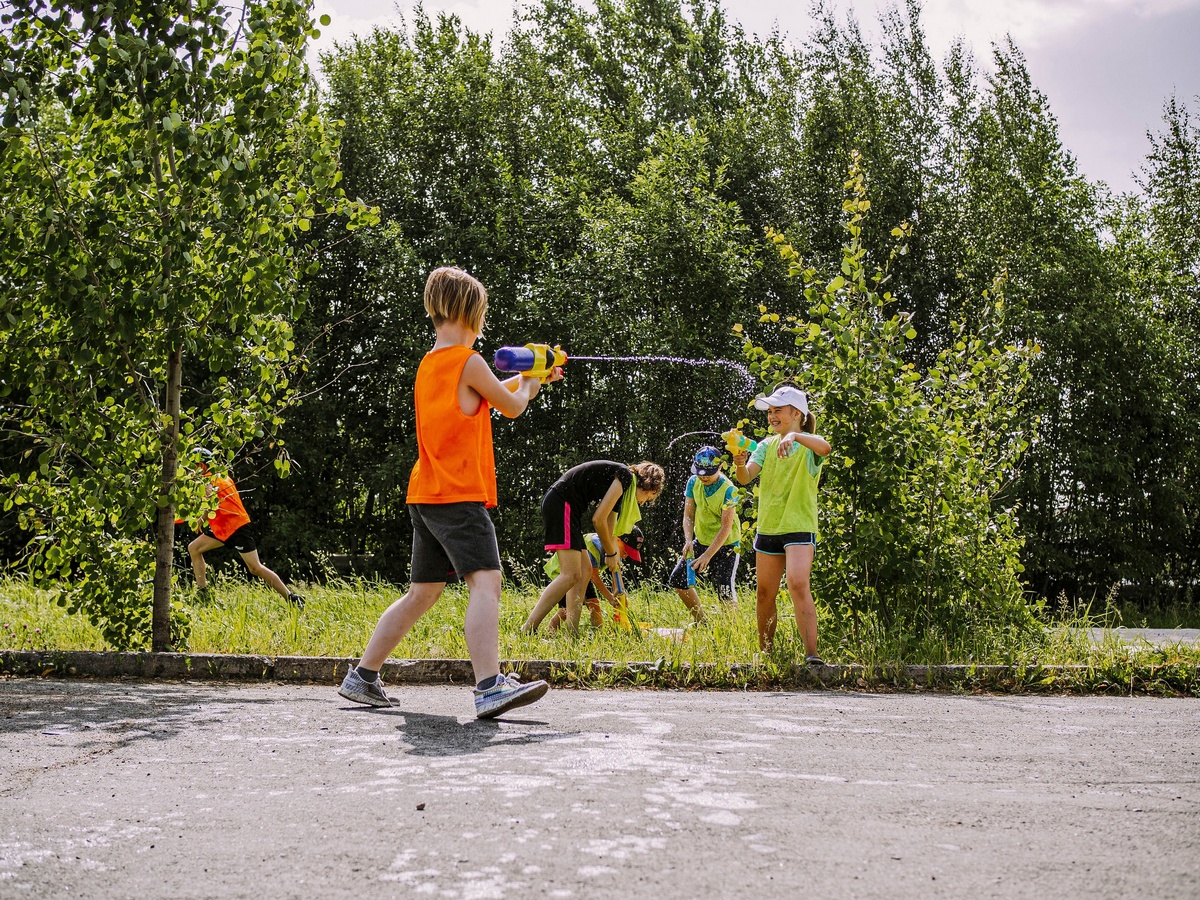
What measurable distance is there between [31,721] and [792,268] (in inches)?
195

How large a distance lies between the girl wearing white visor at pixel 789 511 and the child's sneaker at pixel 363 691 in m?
2.43

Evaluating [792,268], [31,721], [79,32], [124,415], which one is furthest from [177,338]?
[792,268]

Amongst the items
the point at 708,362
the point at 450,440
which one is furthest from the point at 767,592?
the point at 708,362

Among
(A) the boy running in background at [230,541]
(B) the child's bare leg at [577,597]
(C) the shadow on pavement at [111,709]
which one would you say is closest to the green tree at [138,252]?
(C) the shadow on pavement at [111,709]

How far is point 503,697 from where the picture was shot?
16.0 feet

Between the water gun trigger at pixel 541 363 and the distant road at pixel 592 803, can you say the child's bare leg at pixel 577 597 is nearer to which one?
the distant road at pixel 592 803

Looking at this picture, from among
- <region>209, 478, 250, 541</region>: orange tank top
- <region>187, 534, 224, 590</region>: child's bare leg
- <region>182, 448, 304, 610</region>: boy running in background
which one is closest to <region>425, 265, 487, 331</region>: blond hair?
<region>182, 448, 304, 610</region>: boy running in background

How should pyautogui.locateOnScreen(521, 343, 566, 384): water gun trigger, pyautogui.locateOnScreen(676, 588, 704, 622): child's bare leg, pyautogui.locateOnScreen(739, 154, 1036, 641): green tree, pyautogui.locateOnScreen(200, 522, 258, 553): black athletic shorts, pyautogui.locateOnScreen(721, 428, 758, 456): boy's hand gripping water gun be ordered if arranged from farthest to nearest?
pyautogui.locateOnScreen(200, 522, 258, 553): black athletic shorts < pyautogui.locateOnScreen(676, 588, 704, 622): child's bare leg < pyautogui.locateOnScreen(721, 428, 758, 456): boy's hand gripping water gun < pyautogui.locateOnScreen(739, 154, 1036, 641): green tree < pyautogui.locateOnScreen(521, 343, 566, 384): water gun trigger

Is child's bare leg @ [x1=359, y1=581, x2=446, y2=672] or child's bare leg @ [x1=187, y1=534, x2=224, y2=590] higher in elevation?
child's bare leg @ [x1=187, y1=534, x2=224, y2=590]

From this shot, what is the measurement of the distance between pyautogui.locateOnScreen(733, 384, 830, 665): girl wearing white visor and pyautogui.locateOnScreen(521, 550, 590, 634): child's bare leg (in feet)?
4.75

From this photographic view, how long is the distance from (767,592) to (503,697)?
8.25 ft

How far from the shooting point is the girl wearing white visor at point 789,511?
6.61 meters

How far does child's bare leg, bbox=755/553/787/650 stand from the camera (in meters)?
6.87

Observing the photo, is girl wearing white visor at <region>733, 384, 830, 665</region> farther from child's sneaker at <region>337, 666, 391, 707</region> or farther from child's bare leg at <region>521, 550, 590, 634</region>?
child's sneaker at <region>337, 666, 391, 707</region>
